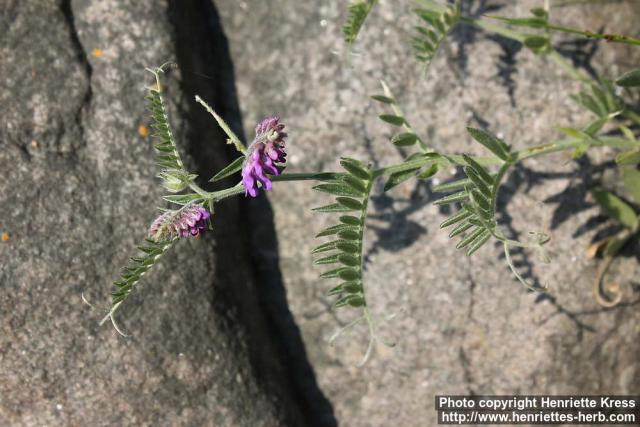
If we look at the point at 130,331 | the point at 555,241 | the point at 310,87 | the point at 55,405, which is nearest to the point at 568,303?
the point at 555,241

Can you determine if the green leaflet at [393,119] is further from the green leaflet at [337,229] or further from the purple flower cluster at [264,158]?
the purple flower cluster at [264,158]

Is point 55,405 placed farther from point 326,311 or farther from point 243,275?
point 326,311

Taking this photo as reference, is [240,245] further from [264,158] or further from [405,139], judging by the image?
[264,158]

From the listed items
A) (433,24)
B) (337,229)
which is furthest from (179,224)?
(433,24)

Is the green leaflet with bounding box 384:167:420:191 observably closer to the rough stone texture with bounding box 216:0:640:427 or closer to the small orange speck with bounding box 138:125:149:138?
the rough stone texture with bounding box 216:0:640:427

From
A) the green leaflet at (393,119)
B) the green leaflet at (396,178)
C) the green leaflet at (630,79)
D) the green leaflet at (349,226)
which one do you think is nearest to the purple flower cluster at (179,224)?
the green leaflet at (349,226)

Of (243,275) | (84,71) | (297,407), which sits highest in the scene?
(84,71)
